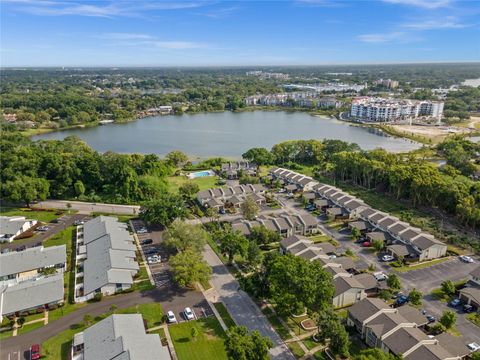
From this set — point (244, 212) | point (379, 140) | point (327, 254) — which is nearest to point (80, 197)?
point (244, 212)

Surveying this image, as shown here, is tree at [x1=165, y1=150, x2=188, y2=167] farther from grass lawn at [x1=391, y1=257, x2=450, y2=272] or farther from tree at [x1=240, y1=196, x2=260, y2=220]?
grass lawn at [x1=391, y1=257, x2=450, y2=272]

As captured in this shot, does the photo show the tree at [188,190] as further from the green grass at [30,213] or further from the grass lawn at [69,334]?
the grass lawn at [69,334]

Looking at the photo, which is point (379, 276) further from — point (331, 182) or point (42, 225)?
point (42, 225)

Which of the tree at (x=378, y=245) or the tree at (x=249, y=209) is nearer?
the tree at (x=378, y=245)

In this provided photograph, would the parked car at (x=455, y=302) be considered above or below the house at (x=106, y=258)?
below

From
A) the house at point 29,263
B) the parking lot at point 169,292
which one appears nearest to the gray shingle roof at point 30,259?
the house at point 29,263

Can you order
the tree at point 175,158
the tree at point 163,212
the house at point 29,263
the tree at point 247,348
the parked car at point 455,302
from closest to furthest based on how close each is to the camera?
the tree at point 247,348, the parked car at point 455,302, the house at point 29,263, the tree at point 163,212, the tree at point 175,158

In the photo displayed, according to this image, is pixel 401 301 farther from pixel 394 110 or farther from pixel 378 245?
pixel 394 110
